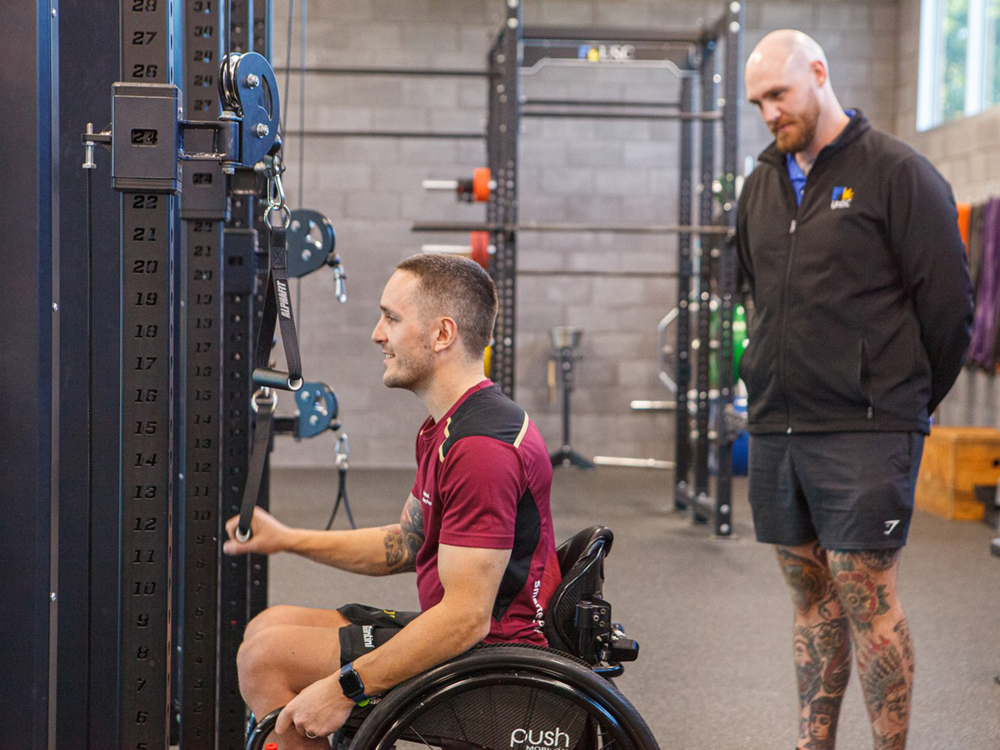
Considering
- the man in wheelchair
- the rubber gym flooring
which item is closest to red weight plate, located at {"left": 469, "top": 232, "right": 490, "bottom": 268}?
the rubber gym flooring

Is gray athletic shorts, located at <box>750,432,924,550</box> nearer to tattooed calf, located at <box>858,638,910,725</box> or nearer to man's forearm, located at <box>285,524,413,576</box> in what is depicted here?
tattooed calf, located at <box>858,638,910,725</box>

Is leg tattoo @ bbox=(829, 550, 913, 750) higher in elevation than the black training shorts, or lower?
lower

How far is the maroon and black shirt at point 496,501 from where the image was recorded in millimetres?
1433

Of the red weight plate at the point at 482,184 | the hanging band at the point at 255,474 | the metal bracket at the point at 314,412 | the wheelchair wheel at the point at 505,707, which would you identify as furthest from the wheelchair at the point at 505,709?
the red weight plate at the point at 482,184

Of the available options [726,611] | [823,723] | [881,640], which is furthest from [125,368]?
[726,611]

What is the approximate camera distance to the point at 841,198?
6.64 feet

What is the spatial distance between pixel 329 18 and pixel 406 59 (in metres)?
0.56

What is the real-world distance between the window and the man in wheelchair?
5576 mm

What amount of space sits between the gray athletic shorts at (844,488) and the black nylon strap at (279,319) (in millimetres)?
1050

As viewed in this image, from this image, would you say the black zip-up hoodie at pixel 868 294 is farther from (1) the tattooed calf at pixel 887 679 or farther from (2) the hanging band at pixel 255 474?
(2) the hanging band at pixel 255 474

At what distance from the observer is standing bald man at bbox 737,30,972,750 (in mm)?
1953

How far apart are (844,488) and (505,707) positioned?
85cm

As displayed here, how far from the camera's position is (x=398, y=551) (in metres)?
1.78

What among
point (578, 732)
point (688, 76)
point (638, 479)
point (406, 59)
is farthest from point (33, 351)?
point (406, 59)
